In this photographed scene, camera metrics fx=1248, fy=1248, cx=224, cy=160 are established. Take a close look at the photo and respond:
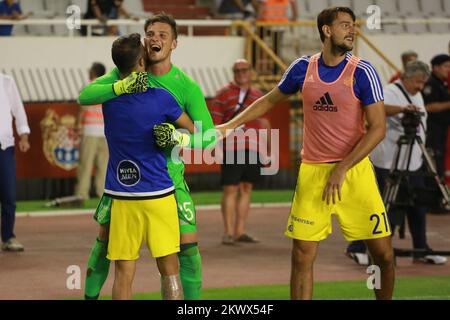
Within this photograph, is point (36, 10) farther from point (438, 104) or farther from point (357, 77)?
point (357, 77)

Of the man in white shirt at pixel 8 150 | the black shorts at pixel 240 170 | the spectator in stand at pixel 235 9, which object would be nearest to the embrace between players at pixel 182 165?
the man in white shirt at pixel 8 150

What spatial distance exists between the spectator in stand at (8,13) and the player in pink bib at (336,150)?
45.3 feet

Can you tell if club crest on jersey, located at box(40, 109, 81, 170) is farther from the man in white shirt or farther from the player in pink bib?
the player in pink bib

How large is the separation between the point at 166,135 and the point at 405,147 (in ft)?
18.1

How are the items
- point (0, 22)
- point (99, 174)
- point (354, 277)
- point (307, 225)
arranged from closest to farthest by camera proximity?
1. point (307, 225)
2. point (354, 277)
3. point (99, 174)
4. point (0, 22)

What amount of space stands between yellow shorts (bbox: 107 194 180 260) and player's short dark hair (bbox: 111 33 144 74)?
0.97 m

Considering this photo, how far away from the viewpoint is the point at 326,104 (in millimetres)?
9555

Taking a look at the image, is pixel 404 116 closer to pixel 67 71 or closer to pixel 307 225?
pixel 307 225

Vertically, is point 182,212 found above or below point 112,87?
below

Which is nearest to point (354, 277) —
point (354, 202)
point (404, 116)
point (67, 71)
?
point (404, 116)

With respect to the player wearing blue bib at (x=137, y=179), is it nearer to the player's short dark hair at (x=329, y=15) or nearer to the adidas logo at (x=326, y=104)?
the adidas logo at (x=326, y=104)

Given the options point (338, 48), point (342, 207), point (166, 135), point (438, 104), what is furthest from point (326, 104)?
point (438, 104)
